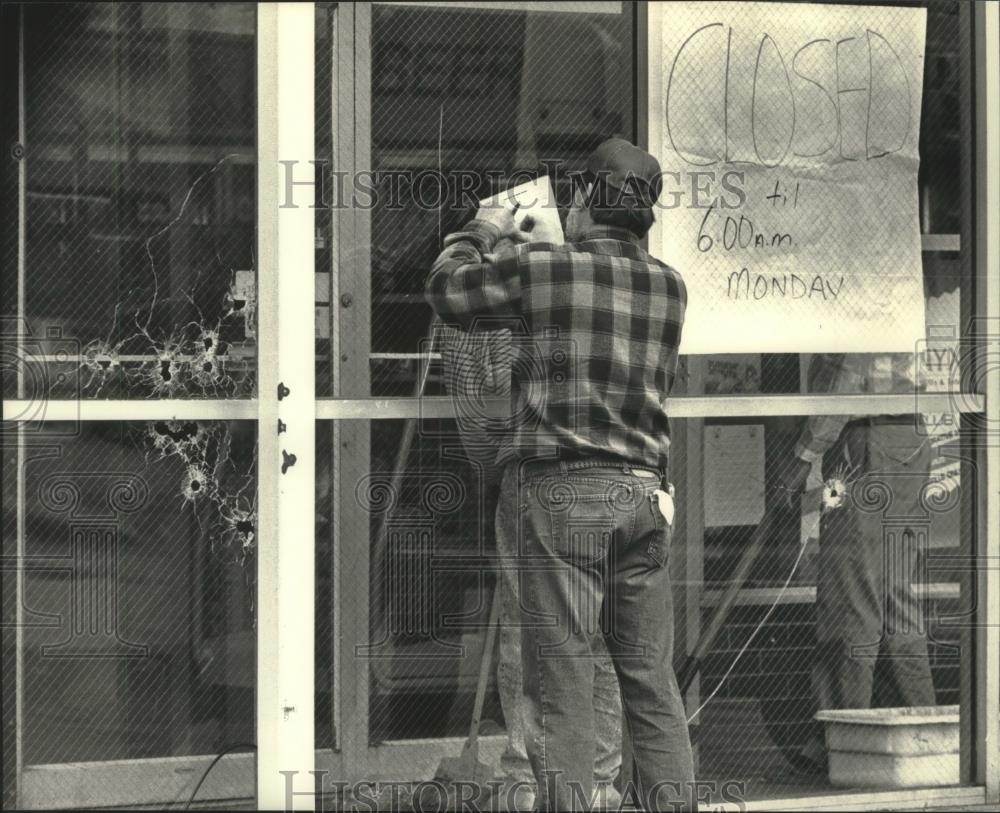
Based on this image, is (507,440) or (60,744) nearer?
(507,440)

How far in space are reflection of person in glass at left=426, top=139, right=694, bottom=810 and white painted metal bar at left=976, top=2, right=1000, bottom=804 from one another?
132cm

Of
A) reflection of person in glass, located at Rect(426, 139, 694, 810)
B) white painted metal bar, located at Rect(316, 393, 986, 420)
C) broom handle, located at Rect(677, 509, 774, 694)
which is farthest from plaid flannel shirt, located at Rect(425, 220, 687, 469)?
broom handle, located at Rect(677, 509, 774, 694)

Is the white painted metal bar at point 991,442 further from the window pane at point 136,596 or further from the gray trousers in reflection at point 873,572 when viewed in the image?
the window pane at point 136,596

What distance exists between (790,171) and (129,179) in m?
2.02

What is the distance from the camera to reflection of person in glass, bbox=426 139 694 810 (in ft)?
11.0

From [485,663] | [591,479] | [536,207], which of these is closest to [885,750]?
[485,663]

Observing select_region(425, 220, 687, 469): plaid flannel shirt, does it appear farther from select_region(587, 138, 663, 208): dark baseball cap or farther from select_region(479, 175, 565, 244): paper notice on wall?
select_region(479, 175, 565, 244): paper notice on wall

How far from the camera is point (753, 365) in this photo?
4.23 meters

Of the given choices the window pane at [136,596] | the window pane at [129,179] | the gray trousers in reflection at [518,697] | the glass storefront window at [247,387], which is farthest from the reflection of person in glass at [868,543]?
the window pane at [129,179]

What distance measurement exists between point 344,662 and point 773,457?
1.48 metres

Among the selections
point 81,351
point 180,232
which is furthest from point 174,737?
point 180,232

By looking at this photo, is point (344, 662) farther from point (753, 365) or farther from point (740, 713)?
point (753, 365)

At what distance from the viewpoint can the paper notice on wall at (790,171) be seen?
164 inches

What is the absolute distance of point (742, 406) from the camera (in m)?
4.20
